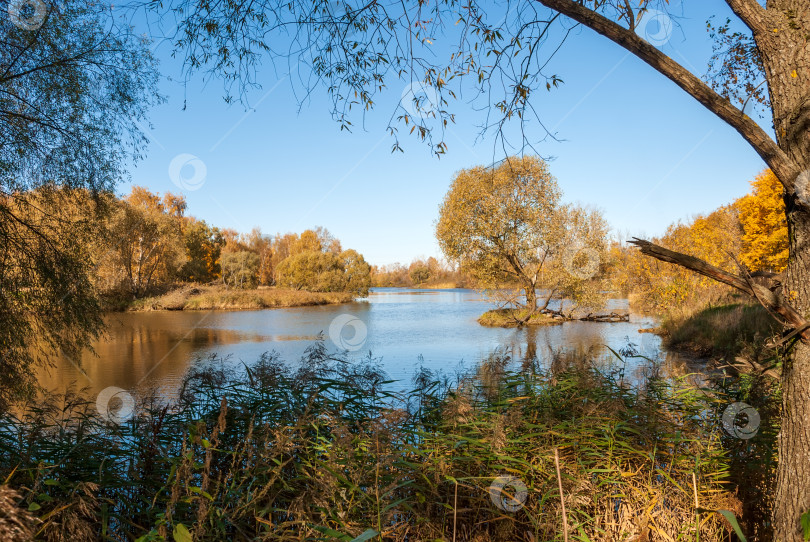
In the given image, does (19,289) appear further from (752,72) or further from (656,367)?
(752,72)

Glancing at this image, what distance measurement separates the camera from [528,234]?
1989cm

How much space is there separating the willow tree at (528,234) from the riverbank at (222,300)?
53.3ft

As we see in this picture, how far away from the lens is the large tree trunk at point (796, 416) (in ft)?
6.78

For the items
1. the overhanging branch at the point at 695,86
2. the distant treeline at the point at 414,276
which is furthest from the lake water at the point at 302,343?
the distant treeline at the point at 414,276

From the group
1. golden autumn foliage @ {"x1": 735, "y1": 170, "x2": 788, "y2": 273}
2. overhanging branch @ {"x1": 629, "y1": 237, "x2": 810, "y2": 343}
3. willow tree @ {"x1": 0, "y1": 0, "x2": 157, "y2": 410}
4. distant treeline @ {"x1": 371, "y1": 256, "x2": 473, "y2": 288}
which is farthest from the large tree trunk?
distant treeline @ {"x1": 371, "y1": 256, "x2": 473, "y2": 288}

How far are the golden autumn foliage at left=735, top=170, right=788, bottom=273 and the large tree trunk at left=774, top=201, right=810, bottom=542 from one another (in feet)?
76.4

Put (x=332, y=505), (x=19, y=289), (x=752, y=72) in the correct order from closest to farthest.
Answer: (x=332, y=505) → (x=752, y=72) → (x=19, y=289)

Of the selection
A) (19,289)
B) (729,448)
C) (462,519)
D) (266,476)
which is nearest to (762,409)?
(729,448)

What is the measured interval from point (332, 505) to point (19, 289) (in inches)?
225

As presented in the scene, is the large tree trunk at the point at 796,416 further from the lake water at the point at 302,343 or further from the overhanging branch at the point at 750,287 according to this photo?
the lake water at the point at 302,343

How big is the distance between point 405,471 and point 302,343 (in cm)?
1156

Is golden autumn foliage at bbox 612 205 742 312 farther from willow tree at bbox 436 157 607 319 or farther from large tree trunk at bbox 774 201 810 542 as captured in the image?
large tree trunk at bbox 774 201 810 542

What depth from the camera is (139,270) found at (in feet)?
104

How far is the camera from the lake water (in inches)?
375
